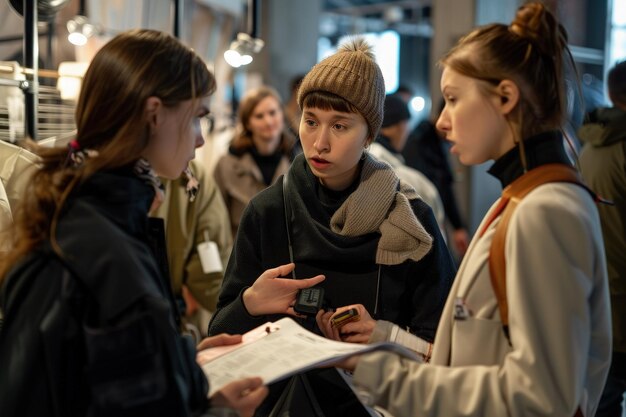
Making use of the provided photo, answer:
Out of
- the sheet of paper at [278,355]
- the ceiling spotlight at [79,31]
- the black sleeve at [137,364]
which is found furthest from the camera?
the ceiling spotlight at [79,31]

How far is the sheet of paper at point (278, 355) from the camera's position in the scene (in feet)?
4.87

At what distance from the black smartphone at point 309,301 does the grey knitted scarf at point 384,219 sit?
201mm

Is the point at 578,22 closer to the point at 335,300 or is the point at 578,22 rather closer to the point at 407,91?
the point at 407,91

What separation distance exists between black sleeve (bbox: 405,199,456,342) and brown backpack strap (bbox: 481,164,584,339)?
505mm

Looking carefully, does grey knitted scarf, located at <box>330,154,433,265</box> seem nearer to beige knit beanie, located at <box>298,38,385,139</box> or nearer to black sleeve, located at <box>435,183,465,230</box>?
beige knit beanie, located at <box>298,38,385,139</box>

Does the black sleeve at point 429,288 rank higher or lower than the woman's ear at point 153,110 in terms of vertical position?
lower

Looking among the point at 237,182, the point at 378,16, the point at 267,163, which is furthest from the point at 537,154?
the point at 378,16

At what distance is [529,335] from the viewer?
1.43 m

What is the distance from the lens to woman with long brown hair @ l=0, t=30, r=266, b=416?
1.34m

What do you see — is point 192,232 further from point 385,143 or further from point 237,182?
point 385,143

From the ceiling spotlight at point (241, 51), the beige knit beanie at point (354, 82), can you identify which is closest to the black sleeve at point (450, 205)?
the ceiling spotlight at point (241, 51)

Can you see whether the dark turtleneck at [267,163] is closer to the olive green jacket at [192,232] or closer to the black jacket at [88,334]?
the olive green jacket at [192,232]

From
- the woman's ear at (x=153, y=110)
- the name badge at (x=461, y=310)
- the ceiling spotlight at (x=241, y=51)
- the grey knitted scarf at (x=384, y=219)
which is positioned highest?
the ceiling spotlight at (x=241, y=51)

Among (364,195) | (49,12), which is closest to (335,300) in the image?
(364,195)
